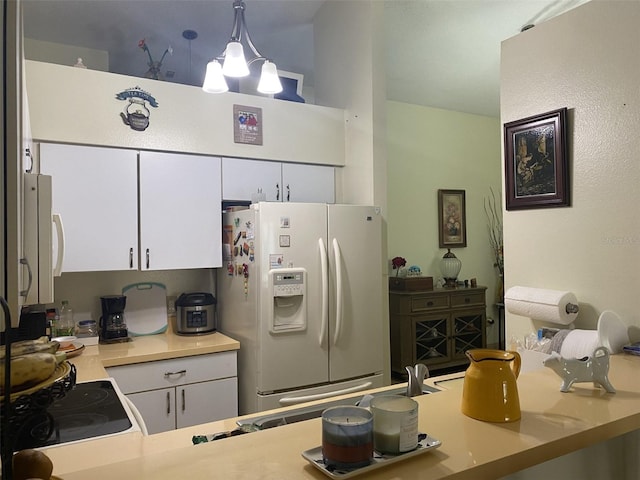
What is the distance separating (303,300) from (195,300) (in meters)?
0.76

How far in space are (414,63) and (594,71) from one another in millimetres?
2322

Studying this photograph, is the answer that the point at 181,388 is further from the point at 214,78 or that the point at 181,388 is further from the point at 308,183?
the point at 214,78

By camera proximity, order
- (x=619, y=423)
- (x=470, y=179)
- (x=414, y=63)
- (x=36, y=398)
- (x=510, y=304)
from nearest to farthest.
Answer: (x=36, y=398)
(x=619, y=423)
(x=510, y=304)
(x=414, y=63)
(x=470, y=179)

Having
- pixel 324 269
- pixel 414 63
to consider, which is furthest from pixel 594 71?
pixel 414 63

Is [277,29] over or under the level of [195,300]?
over

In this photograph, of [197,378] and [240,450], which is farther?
[197,378]

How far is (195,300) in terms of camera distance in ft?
9.67

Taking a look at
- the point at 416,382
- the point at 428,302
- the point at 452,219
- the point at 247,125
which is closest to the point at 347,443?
the point at 416,382

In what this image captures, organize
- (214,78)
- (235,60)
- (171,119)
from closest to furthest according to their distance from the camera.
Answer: (235,60) → (214,78) → (171,119)

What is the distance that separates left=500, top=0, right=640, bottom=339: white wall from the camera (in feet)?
5.40

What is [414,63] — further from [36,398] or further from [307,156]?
[36,398]

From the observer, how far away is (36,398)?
2.48 feet

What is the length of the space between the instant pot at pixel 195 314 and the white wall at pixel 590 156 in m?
1.86

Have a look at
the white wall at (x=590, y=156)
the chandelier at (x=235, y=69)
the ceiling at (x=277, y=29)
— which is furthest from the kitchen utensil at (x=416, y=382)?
the ceiling at (x=277, y=29)
